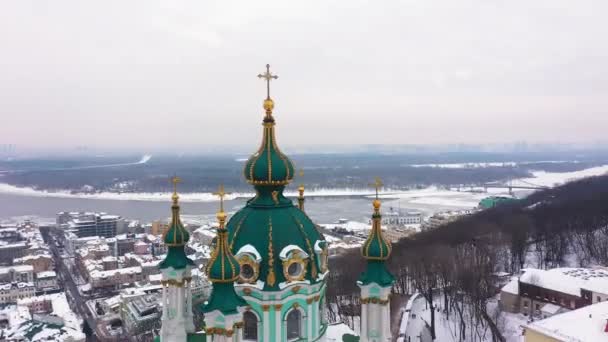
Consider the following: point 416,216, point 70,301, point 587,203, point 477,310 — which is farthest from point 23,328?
point 416,216

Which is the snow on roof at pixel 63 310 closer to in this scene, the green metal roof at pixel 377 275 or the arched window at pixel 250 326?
the arched window at pixel 250 326

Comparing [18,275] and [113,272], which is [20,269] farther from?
[113,272]

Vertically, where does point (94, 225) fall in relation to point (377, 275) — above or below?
below

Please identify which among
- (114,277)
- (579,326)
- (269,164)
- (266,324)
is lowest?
(114,277)

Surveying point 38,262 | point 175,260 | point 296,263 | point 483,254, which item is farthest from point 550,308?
point 38,262

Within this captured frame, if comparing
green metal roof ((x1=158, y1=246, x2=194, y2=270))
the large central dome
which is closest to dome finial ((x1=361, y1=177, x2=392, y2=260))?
the large central dome
